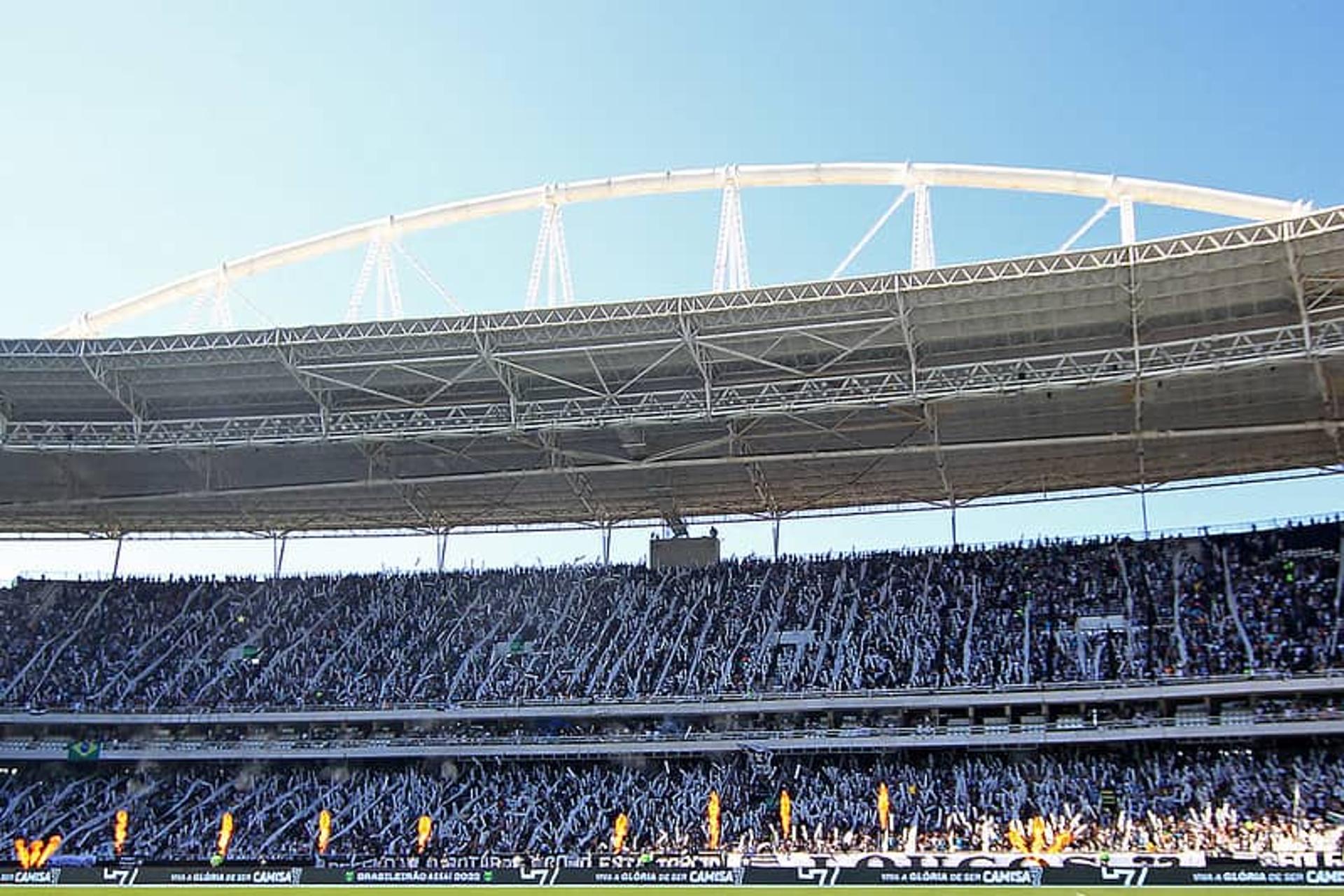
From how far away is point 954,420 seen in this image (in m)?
45.5

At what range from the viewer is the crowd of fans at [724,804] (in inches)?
1436

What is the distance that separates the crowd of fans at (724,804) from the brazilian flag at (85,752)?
88 centimetres

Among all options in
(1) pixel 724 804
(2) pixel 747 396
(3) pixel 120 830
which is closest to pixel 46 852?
(3) pixel 120 830

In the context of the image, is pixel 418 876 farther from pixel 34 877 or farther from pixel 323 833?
pixel 34 877

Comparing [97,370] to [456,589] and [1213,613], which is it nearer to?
[456,589]

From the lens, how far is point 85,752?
5041cm

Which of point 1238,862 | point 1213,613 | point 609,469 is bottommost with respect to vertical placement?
point 1238,862

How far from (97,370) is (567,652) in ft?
65.3

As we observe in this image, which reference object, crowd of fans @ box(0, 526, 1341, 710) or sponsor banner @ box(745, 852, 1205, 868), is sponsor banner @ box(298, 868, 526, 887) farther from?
crowd of fans @ box(0, 526, 1341, 710)

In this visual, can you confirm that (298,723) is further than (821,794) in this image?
Yes

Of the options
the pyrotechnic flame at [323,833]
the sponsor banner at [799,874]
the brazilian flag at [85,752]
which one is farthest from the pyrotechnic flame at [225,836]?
the brazilian flag at [85,752]

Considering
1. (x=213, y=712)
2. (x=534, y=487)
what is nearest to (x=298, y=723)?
(x=213, y=712)

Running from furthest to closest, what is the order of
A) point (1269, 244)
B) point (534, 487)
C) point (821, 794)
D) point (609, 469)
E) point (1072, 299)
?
point (534, 487) → point (609, 469) → point (821, 794) → point (1072, 299) → point (1269, 244)

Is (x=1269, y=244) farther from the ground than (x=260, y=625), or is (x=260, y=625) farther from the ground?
(x=1269, y=244)
